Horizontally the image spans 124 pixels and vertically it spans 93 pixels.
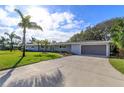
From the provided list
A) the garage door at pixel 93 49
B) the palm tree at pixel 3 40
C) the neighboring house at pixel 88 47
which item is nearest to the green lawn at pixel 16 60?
the neighboring house at pixel 88 47

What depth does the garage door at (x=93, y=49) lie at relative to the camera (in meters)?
29.2

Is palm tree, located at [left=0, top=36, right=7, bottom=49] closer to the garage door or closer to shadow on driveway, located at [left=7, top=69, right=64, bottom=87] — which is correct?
the garage door

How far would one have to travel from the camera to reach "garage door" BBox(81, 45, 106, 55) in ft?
95.9

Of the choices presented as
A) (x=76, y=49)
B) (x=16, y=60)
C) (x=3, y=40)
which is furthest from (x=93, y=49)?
(x=3, y=40)

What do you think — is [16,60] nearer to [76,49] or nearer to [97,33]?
[76,49]

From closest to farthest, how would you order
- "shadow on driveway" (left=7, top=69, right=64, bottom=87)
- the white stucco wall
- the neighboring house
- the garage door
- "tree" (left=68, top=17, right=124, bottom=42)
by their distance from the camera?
"shadow on driveway" (left=7, top=69, right=64, bottom=87)
the neighboring house
the garage door
the white stucco wall
"tree" (left=68, top=17, right=124, bottom=42)

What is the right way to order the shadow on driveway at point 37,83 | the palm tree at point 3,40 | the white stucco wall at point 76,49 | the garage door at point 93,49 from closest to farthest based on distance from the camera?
the shadow on driveway at point 37,83 → the garage door at point 93,49 → the white stucco wall at point 76,49 → the palm tree at point 3,40

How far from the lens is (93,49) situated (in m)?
30.7

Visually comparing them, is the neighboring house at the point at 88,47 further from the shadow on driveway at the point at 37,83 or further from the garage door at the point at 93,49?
the shadow on driveway at the point at 37,83

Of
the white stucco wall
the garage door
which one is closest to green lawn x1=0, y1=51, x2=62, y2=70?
the white stucco wall
